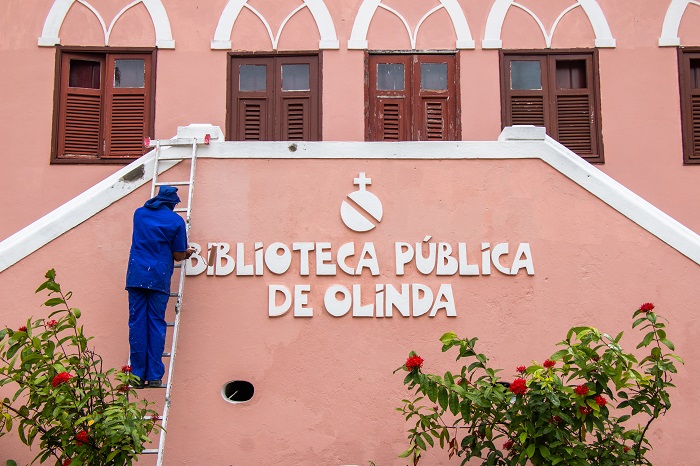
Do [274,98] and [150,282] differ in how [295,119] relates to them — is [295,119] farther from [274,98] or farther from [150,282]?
[150,282]

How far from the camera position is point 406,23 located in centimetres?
1220

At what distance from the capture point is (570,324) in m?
9.18

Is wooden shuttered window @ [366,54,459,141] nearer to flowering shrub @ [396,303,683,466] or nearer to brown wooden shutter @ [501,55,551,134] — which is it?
brown wooden shutter @ [501,55,551,134]

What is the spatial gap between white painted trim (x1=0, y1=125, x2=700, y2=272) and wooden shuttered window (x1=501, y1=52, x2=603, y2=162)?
2.40 meters

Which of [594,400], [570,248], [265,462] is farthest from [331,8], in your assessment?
[594,400]

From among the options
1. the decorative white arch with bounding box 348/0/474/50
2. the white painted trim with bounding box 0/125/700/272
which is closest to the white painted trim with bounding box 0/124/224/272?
the white painted trim with bounding box 0/125/700/272

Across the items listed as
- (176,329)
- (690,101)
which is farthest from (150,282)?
(690,101)

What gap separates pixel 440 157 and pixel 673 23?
169 inches

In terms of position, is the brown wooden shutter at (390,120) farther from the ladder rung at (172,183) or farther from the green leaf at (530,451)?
the green leaf at (530,451)

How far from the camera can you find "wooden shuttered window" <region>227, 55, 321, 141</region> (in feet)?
39.4

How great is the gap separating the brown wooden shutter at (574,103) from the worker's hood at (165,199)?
16.3ft

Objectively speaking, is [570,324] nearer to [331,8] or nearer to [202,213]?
[202,213]

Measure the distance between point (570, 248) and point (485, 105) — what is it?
3142 mm

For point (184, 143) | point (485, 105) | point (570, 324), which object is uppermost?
point (485, 105)
